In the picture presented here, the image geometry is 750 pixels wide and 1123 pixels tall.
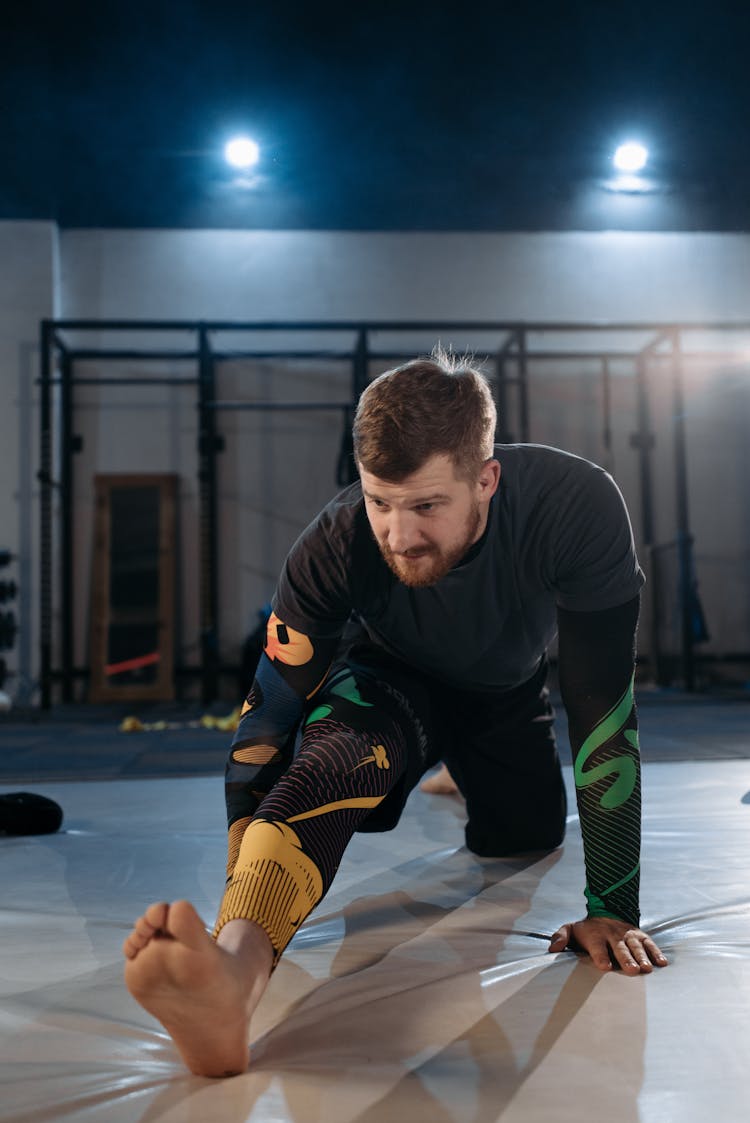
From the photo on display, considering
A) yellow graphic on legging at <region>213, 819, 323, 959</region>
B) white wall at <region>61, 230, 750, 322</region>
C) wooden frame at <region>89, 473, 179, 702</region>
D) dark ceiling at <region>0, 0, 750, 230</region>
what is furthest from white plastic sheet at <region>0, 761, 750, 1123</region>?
white wall at <region>61, 230, 750, 322</region>

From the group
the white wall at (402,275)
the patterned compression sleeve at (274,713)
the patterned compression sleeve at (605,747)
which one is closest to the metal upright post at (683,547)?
the white wall at (402,275)

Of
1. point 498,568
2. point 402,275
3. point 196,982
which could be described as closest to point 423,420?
point 498,568

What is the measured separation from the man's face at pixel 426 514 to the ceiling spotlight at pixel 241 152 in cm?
402

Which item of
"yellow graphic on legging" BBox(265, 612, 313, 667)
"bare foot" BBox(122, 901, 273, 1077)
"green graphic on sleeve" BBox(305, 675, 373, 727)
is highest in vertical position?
"yellow graphic on legging" BBox(265, 612, 313, 667)

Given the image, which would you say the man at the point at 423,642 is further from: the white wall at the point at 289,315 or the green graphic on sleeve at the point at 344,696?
the white wall at the point at 289,315

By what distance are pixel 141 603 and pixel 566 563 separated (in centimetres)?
481

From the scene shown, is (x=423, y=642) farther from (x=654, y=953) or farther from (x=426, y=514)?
(x=654, y=953)

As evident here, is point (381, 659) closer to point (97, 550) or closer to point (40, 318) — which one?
point (97, 550)

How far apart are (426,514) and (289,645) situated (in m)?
0.29

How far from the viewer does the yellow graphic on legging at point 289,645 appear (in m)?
1.23

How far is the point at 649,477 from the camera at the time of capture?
605 centimetres

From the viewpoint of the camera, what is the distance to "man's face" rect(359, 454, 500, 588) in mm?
1061

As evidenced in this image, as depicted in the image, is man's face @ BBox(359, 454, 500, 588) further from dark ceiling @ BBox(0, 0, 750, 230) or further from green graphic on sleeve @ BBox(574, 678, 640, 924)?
dark ceiling @ BBox(0, 0, 750, 230)

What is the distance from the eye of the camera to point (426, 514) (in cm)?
109
